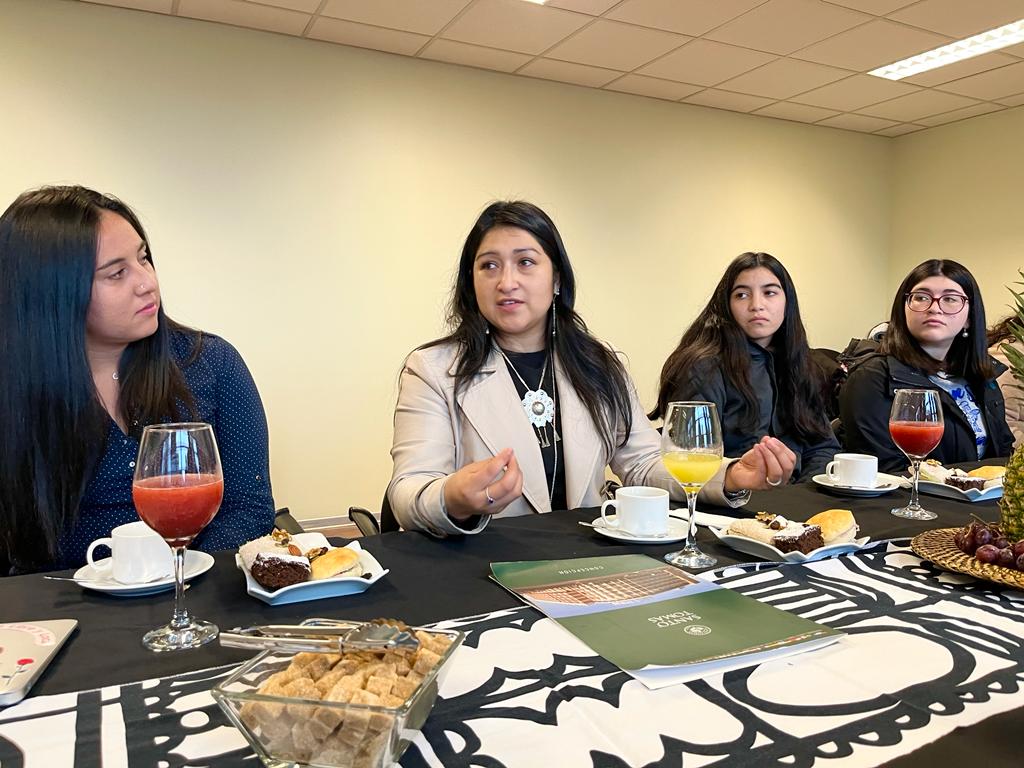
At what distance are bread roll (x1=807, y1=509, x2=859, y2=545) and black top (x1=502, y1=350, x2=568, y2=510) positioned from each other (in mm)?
710

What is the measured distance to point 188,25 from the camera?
387cm

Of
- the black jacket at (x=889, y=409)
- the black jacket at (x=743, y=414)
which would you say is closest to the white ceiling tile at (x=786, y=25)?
the black jacket at (x=889, y=409)

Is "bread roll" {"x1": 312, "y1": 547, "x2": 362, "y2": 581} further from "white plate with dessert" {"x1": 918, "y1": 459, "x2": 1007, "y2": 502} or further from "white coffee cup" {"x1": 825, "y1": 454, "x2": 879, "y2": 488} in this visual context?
"white plate with dessert" {"x1": 918, "y1": 459, "x2": 1007, "y2": 502}

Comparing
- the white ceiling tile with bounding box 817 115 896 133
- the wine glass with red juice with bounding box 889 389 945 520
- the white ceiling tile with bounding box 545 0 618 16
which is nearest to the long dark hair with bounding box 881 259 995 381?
the wine glass with red juice with bounding box 889 389 945 520

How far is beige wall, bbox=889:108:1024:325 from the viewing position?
5613mm

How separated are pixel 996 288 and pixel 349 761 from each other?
6509mm

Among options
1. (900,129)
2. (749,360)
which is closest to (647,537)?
(749,360)

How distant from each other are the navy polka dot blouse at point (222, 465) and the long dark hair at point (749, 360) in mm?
1423

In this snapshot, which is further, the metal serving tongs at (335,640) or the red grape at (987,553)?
the red grape at (987,553)

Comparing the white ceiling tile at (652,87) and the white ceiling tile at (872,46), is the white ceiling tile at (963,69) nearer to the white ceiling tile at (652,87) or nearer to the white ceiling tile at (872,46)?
the white ceiling tile at (872,46)

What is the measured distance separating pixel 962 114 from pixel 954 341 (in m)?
3.90

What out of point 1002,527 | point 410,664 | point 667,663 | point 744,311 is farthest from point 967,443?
point 410,664

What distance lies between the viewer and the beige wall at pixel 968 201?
18.4 ft

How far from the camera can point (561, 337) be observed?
2.00m
